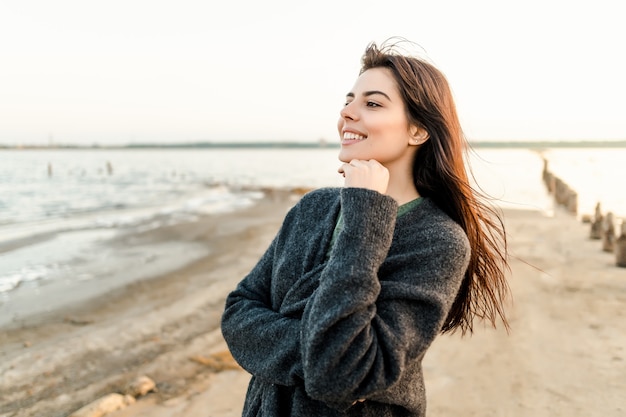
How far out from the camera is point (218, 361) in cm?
510

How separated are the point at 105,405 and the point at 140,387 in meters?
0.37

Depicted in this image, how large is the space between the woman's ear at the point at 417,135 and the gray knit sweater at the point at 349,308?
0.25 m

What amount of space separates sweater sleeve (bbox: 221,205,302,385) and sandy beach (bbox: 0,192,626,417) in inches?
70.0

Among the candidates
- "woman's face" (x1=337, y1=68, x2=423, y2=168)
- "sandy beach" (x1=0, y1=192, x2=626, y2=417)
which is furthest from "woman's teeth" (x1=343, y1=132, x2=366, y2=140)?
"sandy beach" (x1=0, y1=192, x2=626, y2=417)

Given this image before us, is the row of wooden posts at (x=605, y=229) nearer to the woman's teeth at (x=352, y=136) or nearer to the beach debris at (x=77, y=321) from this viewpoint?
the woman's teeth at (x=352, y=136)

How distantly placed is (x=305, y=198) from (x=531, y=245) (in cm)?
1002

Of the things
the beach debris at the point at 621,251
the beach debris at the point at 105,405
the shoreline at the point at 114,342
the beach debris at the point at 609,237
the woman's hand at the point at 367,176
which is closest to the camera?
the woman's hand at the point at 367,176

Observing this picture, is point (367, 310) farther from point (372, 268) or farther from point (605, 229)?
point (605, 229)

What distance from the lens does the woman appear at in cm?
149

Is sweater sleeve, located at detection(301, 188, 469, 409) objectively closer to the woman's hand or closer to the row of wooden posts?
the woman's hand

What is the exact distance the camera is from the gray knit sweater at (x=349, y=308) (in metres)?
1.48

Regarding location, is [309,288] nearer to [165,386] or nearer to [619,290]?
[165,386]

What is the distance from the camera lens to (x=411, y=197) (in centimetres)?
195

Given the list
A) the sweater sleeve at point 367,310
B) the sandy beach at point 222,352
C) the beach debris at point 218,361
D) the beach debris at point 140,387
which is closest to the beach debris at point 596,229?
the sandy beach at point 222,352
